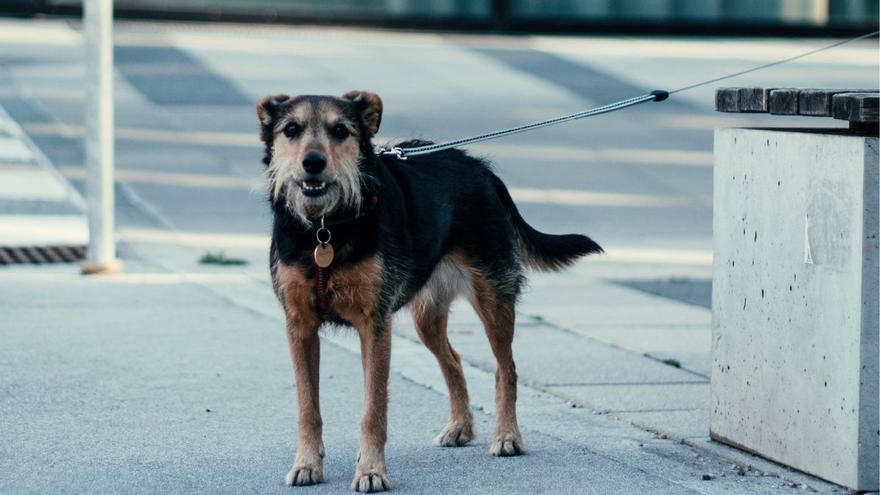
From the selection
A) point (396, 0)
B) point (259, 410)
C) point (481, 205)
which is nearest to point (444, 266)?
point (481, 205)

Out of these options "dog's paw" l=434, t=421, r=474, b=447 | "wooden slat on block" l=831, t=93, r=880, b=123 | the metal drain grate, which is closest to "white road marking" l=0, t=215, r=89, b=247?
the metal drain grate

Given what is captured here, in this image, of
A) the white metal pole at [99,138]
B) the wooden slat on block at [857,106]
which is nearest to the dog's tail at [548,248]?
the wooden slat on block at [857,106]

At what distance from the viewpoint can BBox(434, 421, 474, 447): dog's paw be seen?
6527 millimetres

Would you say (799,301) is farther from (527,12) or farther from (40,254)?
(527,12)

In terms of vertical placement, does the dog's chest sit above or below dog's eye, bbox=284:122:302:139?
below

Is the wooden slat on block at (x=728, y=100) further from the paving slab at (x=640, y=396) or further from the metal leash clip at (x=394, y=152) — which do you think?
the paving slab at (x=640, y=396)

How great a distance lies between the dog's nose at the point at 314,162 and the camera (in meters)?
5.52

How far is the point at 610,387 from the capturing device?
7.65 meters

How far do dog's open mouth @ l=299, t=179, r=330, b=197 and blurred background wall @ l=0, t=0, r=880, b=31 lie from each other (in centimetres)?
1784

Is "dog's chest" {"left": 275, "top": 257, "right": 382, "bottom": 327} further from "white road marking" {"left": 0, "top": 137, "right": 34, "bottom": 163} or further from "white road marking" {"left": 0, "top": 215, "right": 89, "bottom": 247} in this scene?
"white road marking" {"left": 0, "top": 137, "right": 34, "bottom": 163}

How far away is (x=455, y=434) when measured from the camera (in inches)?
257

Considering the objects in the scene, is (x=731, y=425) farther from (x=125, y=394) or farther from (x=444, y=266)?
(x=125, y=394)

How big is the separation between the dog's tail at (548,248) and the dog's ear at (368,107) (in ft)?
3.75

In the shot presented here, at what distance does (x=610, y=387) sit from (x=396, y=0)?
1661 centimetres
